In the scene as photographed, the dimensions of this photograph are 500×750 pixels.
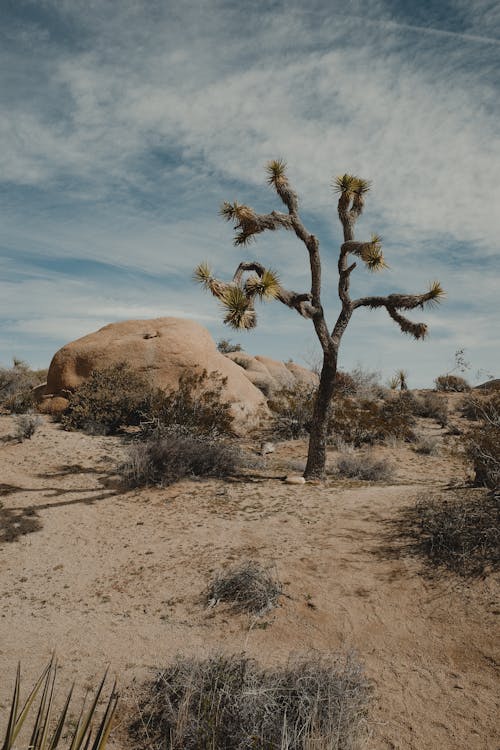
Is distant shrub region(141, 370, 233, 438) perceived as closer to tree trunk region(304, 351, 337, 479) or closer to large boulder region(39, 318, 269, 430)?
large boulder region(39, 318, 269, 430)

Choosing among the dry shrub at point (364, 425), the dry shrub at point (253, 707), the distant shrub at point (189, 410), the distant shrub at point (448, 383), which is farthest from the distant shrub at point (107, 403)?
the distant shrub at point (448, 383)

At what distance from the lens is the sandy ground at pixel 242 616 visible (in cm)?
376

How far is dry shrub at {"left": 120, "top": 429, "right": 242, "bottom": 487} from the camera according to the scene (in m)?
8.80

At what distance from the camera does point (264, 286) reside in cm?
893

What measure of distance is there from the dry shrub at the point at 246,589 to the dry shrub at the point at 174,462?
3720 mm

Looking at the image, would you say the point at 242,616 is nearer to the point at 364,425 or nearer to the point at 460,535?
the point at 460,535

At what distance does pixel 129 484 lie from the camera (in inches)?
344

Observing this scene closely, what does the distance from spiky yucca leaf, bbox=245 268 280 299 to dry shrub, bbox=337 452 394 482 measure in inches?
155

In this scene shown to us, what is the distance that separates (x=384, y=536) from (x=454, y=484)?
9.07 ft

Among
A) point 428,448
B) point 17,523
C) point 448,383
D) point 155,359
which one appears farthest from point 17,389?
point 448,383

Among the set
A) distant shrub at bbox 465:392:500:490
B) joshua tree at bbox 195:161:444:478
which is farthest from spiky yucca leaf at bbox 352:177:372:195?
distant shrub at bbox 465:392:500:490

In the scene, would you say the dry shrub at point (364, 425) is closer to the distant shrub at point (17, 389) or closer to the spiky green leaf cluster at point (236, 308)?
the spiky green leaf cluster at point (236, 308)

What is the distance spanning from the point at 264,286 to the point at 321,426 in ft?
10.0

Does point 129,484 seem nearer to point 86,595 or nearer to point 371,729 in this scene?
point 86,595
